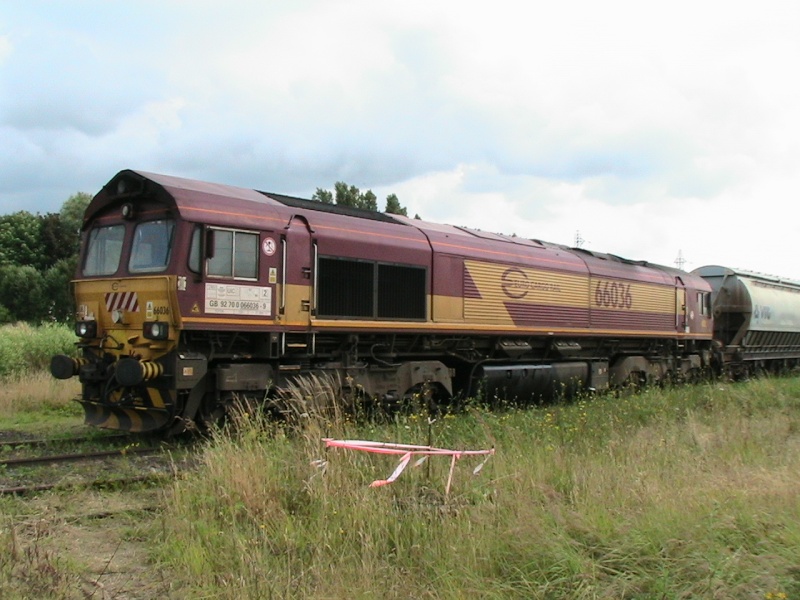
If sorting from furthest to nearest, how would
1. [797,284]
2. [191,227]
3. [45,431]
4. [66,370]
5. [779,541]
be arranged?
[797,284], [45,431], [66,370], [191,227], [779,541]

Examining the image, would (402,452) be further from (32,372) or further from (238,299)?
(32,372)

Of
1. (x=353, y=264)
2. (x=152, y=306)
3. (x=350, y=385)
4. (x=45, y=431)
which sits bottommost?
(x=45, y=431)

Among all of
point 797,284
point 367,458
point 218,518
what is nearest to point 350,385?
point 367,458

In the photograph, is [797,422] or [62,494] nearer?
[62,494]

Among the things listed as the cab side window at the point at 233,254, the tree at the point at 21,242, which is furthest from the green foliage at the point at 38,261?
the cab side window at the point at 233,254

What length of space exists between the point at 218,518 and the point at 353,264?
19.6 feet

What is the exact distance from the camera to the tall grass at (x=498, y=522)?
14.4 feet

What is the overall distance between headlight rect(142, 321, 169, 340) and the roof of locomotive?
1.41m

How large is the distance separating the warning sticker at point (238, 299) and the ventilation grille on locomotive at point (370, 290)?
95cm

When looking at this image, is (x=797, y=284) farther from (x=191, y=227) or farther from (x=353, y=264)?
(x=191, y=227)

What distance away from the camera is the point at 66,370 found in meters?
10.4

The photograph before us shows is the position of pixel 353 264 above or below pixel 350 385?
above

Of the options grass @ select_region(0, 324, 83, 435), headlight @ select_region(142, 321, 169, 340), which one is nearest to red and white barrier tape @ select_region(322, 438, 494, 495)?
headlight @ select_region(142, 321, 169, 340)

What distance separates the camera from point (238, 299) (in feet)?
32.7
